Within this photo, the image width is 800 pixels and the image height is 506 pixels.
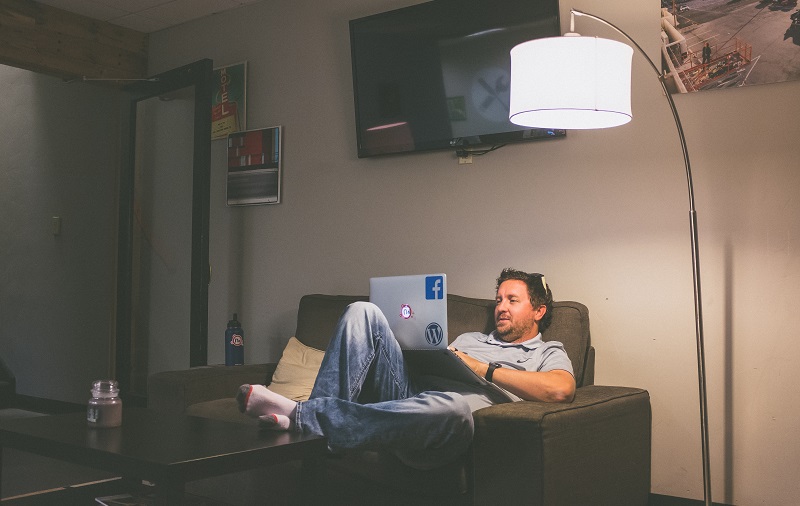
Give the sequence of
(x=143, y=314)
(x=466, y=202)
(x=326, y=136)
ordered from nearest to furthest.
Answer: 1. (x=466, y=202)
2. (x=326, y=136)
3. (x=143, y=314)

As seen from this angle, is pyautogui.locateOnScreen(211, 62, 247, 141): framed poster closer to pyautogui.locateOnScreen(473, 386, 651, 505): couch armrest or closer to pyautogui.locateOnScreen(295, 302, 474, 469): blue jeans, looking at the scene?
pyautogui.locateOnScreen(295, 302, 474, 469): blue jeans

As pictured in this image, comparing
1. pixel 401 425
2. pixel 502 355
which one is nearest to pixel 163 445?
pixel 401 425

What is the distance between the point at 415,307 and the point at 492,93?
1.23 metres

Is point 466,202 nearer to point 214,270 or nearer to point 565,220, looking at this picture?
point 565,220

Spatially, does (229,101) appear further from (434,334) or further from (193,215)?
(434,334)

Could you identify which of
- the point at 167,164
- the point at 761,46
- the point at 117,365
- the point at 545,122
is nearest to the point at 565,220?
the point at 545,122

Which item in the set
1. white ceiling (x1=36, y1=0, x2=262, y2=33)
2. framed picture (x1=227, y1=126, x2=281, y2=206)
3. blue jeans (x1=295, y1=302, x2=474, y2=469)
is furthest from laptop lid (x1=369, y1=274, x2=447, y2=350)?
white ceiling (x1=36, y1=0, x2=262, y2=33)

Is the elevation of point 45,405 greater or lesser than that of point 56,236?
lesser

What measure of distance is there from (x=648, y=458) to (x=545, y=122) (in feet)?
3.90

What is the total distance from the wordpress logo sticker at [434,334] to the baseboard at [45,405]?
11.4 feet

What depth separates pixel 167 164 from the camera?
15.9ft

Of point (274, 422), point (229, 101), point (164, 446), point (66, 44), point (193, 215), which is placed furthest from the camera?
point (66, 44)

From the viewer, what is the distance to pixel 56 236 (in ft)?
17.9

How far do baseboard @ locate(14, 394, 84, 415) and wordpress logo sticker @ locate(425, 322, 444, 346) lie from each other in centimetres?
348
